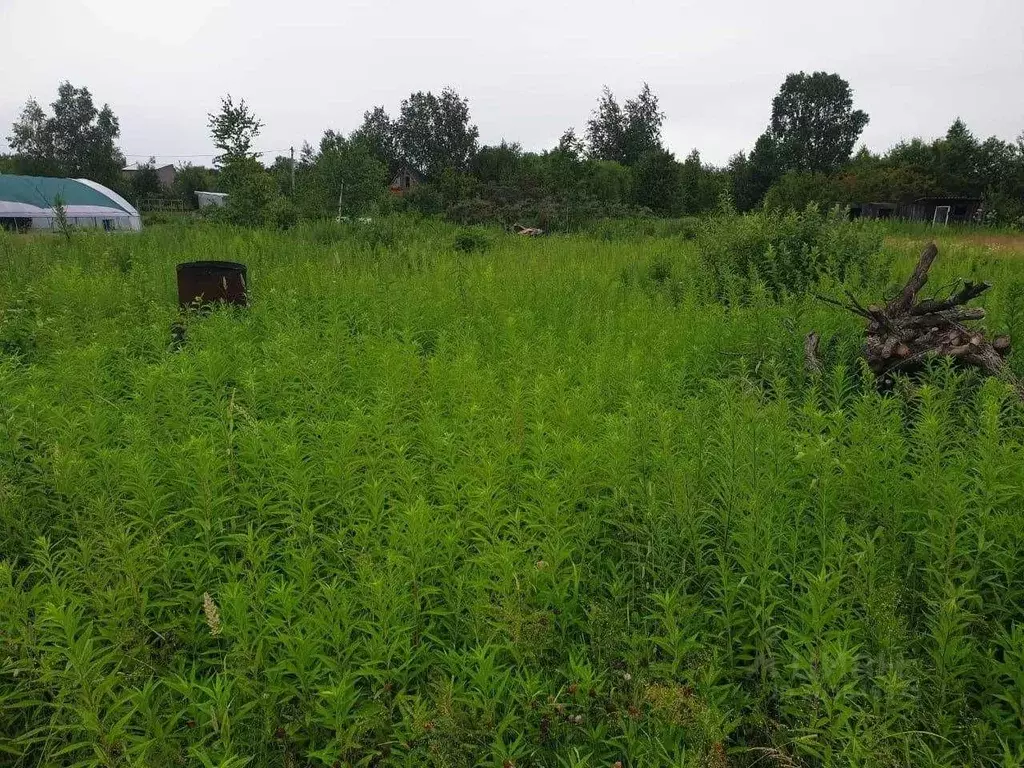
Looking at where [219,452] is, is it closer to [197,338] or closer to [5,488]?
[5,488]

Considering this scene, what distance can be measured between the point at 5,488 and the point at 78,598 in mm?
1177

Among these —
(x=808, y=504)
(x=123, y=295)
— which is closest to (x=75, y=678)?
(x=808, y=504)

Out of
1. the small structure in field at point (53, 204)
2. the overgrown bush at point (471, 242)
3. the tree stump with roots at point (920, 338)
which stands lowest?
the tree stump with roots at point (920, 338)

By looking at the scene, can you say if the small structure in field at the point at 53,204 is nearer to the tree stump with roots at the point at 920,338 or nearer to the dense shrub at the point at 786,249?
the dense shrub at the point at 786,249

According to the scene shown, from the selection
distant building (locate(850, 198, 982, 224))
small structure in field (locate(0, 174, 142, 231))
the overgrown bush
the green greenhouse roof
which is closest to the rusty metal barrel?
the overgrown bush

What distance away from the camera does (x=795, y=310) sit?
6605 mm

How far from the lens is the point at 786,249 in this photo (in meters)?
9.96

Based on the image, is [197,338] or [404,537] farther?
[197,338]

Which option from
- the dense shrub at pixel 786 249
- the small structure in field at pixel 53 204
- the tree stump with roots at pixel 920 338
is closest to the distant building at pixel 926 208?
the dense shrub at pixel 786 249

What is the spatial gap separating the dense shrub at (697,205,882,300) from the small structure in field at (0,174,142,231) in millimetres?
25358

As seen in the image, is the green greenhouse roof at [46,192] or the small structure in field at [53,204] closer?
the small structure in field at [53,204]

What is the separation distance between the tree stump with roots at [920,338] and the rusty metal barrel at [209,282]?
6.21m

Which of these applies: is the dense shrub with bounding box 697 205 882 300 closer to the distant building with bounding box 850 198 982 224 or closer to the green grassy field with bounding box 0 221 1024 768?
the green grassy field with bounding box 0 221 1024 768

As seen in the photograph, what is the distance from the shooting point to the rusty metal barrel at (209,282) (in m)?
7.57
